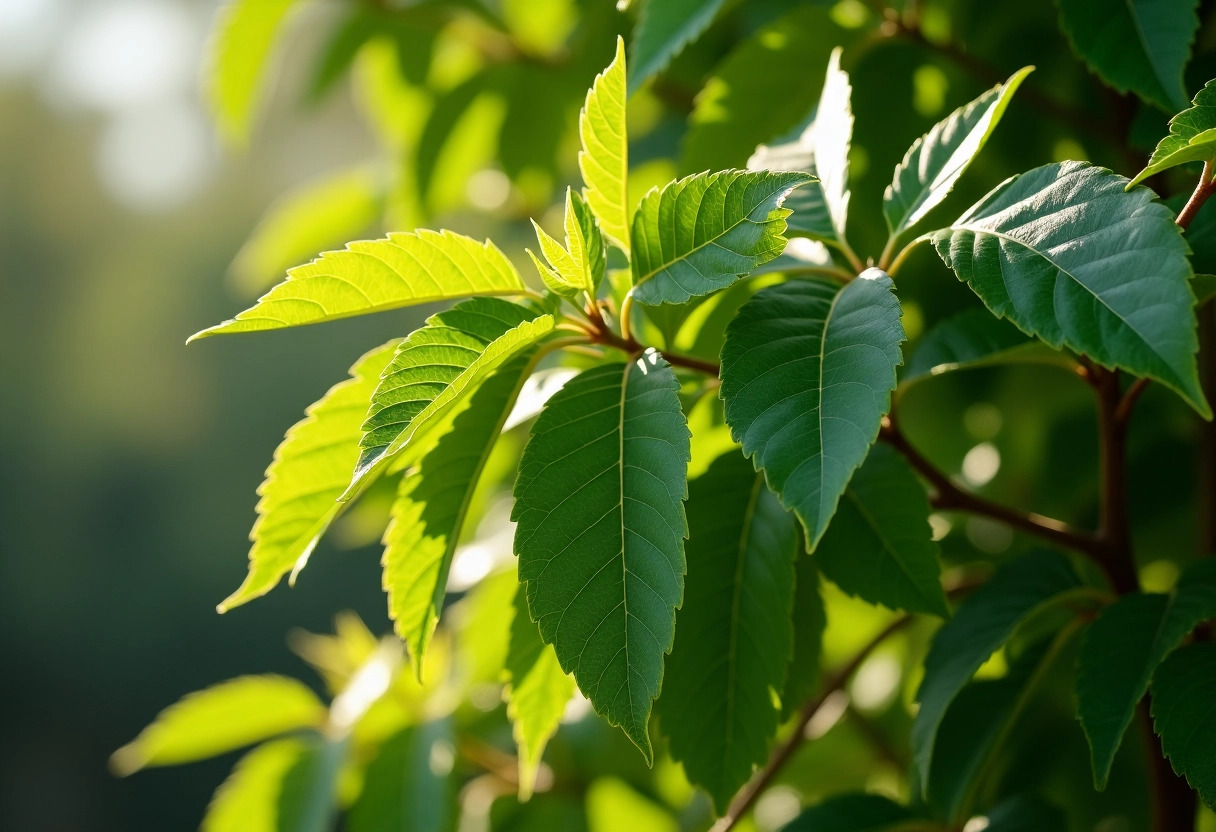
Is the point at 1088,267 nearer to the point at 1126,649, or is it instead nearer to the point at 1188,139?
the point at 1188,139

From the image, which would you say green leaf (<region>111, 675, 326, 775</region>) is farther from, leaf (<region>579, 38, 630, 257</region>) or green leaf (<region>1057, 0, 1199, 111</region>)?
green leaf (<region>1057, 0, 1199, 111</region>)

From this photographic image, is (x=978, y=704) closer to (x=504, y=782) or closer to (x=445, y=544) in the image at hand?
(x=445, y=544)

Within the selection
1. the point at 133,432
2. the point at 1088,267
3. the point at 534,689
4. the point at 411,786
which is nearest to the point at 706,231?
the point at 1088,267

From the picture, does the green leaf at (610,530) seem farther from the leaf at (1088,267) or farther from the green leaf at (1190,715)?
the green leaf at (1190,715)

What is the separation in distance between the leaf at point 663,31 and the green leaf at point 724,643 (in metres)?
0.26

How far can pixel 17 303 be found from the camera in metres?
3.66

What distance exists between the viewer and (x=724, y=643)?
0.58 m

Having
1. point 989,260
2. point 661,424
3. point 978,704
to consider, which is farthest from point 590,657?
point 978,704

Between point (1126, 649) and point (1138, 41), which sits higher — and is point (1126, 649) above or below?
below

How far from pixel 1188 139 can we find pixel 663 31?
355 millimetres

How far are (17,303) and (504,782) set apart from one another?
136 inches

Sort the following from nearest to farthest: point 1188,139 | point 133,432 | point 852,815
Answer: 1. point 1188,139
2. point 852,815
3. point 133,432

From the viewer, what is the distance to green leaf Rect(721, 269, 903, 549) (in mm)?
390

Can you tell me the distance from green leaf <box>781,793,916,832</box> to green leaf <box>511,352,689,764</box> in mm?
346
